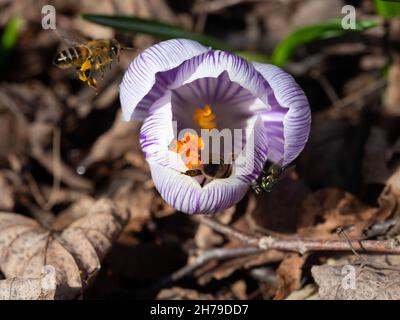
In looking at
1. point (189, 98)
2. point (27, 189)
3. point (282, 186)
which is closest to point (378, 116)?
point (282, 186)

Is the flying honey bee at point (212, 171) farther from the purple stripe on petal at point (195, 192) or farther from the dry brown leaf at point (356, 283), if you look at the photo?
the dry brown leaf at point (356, 283)

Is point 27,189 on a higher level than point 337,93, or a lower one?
lower

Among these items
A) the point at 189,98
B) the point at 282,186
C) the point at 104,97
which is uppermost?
the point at 189,98

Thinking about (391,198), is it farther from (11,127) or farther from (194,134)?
(11,127)

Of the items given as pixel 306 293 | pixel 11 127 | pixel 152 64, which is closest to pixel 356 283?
pixel 306 293

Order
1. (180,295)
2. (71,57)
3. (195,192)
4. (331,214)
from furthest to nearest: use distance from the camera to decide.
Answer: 1. (331,214)
2. (180,295)
3. (71,57)
4. (195,192)

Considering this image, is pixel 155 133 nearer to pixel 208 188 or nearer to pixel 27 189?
pixel 208 188
